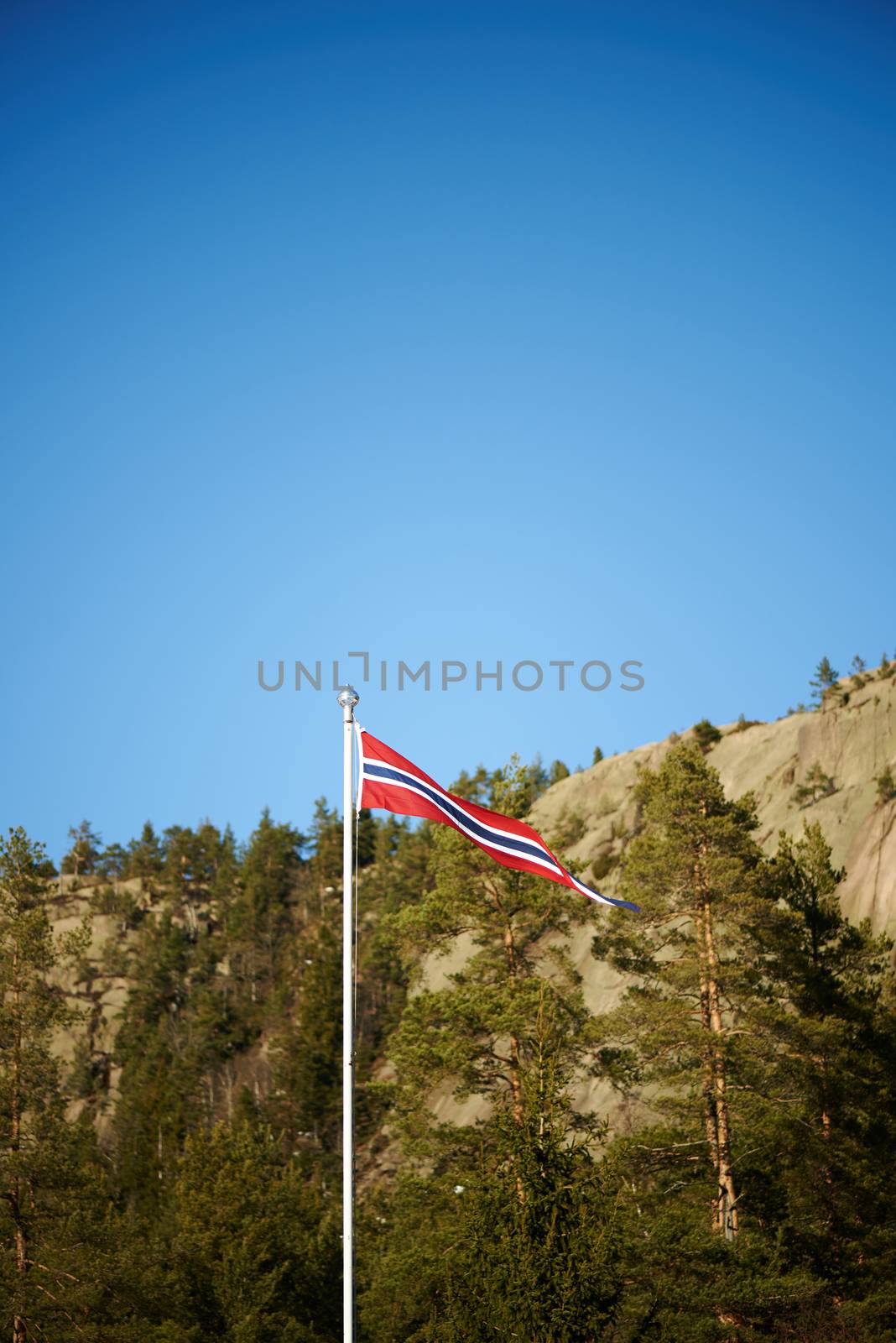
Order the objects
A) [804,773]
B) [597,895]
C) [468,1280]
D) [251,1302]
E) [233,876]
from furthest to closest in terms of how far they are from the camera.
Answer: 1. [233,876]
2. [804,773]
3. [251,1302]
4. [468,1280]
5. [597,895]

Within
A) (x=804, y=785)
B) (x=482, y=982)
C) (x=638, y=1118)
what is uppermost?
(x=804, y=785)

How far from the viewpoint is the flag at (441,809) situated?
16672 millimetres

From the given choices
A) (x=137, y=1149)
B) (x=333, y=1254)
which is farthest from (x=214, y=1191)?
(x=137, y=1149)

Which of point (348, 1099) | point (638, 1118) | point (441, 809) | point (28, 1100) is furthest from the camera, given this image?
point (638, 1118)

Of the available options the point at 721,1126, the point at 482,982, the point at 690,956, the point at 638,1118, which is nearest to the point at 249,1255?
the point at 482,982

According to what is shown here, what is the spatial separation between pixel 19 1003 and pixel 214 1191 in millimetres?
12368

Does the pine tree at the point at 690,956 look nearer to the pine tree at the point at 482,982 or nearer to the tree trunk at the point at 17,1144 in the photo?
the pine tree at the point at 482,982

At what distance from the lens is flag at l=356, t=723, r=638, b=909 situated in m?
16.7

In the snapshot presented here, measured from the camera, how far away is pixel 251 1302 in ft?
116

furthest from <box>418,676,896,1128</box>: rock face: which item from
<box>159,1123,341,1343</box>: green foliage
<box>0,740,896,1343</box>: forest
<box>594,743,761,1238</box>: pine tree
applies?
<box>594,743,761,1238</box>: pine tree

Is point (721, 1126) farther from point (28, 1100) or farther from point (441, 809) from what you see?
point (28, 1100)

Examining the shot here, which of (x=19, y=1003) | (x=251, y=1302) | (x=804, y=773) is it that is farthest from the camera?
(x=804, y=773)

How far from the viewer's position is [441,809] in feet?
55.7

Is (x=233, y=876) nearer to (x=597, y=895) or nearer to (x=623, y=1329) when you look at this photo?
(x=623, y=1329)
